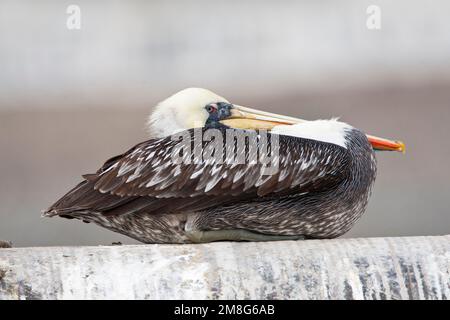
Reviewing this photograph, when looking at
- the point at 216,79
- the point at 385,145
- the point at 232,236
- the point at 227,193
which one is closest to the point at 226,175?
the point at 227,193

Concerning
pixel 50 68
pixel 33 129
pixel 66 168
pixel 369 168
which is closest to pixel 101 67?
pixel 50 68

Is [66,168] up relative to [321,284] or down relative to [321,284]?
down

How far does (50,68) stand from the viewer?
13.0 m

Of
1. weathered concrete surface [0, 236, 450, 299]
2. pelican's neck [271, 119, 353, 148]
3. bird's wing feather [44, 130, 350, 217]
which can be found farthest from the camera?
pelican's neck [271, 119, 353, 148]

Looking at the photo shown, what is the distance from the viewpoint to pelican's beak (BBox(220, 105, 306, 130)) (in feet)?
20.0

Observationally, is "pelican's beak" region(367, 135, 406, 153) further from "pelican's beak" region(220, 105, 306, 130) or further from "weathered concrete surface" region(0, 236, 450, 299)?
"weathered concrete surface" region(0, 236, 450, 299)

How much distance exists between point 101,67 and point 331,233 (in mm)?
7888

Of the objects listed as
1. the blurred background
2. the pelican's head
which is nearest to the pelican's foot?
the pelican's head

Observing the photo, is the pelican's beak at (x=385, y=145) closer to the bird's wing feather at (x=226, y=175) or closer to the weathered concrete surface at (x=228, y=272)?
the bird's wing feather at (x=226, y=175)

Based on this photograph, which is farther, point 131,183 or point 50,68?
point 50,68

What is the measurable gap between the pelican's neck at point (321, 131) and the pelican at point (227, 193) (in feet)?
0.12

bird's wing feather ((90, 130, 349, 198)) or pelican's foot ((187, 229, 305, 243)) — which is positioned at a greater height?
bird's wing feather ((90, 130, 349, 198))

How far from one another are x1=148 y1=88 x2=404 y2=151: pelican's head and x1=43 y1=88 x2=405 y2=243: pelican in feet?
1.01

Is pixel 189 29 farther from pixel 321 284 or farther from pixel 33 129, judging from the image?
pixel 321 284
